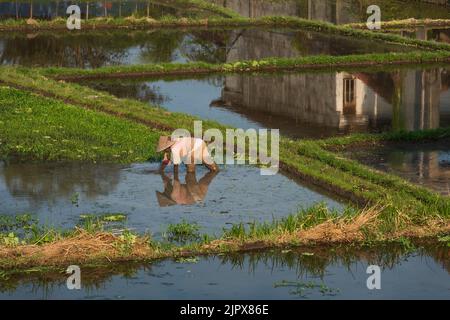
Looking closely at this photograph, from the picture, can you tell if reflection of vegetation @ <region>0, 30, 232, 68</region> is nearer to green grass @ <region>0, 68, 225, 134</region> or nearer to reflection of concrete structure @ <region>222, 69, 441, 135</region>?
green grass @ <region>0, 68, 225, 134</region>

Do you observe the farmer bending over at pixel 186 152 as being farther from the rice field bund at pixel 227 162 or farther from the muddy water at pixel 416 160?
the muddy water at pixel 416 160

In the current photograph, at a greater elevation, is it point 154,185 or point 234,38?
point 234,38

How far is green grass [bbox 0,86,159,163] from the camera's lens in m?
16.7

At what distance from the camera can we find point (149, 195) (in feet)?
48.8

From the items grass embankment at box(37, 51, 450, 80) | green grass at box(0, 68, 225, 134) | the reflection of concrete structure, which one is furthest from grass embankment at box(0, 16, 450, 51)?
green grass at box(0, 68, 225, 134)

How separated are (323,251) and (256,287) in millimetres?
1402

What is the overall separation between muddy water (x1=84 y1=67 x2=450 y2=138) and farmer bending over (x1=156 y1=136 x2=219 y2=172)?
128 inches

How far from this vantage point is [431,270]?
12188mm

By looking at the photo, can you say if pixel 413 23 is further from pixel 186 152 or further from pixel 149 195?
pixel 149 195

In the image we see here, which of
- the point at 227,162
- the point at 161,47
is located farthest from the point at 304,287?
the point at 161,47

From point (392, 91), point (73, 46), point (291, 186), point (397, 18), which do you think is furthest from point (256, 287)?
point (397, 18)

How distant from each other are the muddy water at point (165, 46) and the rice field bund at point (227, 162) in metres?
0.07

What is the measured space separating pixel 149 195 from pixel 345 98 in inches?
302
